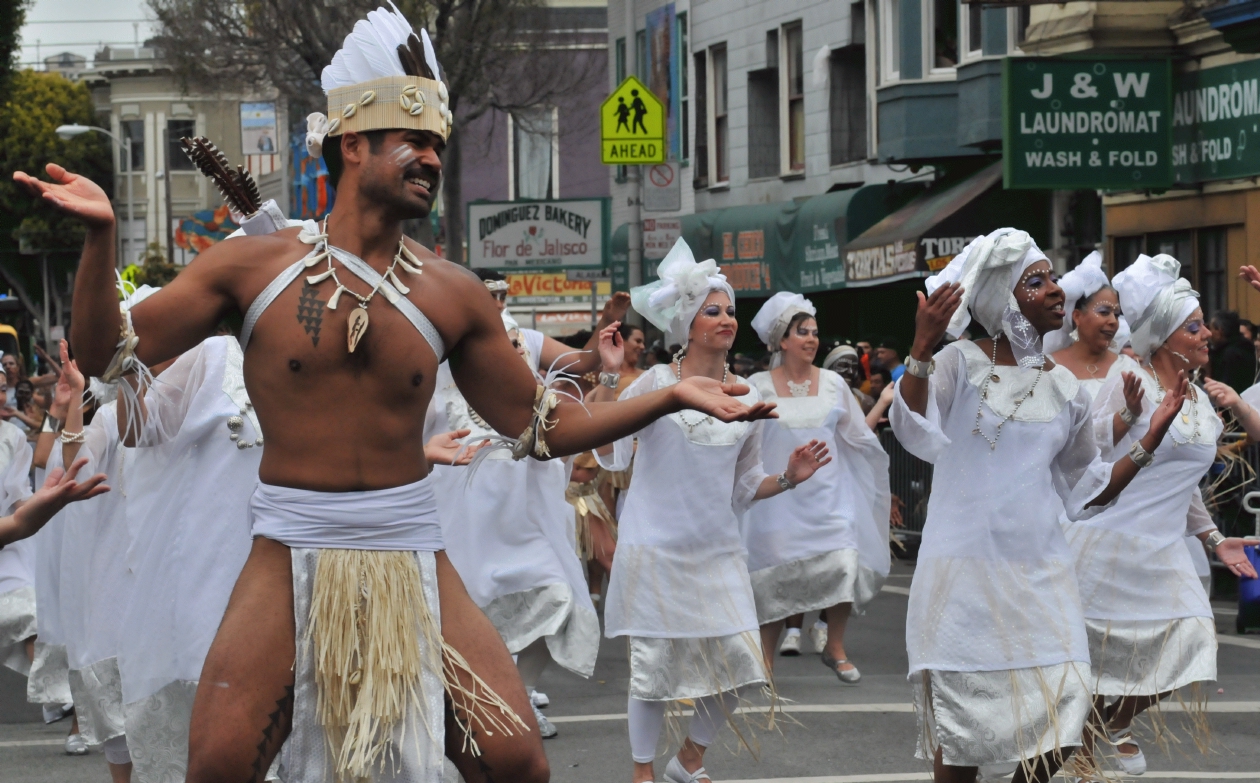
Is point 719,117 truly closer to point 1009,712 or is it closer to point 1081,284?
point 1081,284

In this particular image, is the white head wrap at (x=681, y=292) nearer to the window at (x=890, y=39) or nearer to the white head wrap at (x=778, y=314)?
the white head wrap at (x=778, y=314)

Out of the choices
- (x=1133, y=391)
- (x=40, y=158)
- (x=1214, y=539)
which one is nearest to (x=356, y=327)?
(x=1133, y=391)

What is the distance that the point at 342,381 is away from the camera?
4.76m

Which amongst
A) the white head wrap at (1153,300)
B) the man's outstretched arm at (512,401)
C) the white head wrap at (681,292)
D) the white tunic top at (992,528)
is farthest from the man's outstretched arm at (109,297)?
the white head wrap at (1153,300)

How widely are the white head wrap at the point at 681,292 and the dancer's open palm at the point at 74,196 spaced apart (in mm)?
4341

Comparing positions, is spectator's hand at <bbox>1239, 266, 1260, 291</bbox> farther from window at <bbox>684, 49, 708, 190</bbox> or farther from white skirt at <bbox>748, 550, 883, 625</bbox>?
window at <bbox>684, 49, 708, 190</bbox>

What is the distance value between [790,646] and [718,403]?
788cm

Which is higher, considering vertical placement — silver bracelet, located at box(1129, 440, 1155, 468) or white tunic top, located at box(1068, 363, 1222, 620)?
silver bracelet, located at box(1129, 440, 1155, 468)

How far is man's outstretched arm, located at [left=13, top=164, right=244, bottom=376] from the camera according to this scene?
14.4 ft

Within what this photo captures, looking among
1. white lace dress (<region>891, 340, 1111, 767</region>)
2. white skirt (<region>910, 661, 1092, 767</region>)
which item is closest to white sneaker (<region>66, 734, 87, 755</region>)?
white lace dress (<region>891, 340, 1111, 767</region>)

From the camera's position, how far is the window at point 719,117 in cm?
3344

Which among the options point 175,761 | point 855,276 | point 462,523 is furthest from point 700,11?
point 175,761

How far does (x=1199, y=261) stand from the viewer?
1953 cm

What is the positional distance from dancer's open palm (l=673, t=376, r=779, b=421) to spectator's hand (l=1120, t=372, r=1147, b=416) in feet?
9.22
